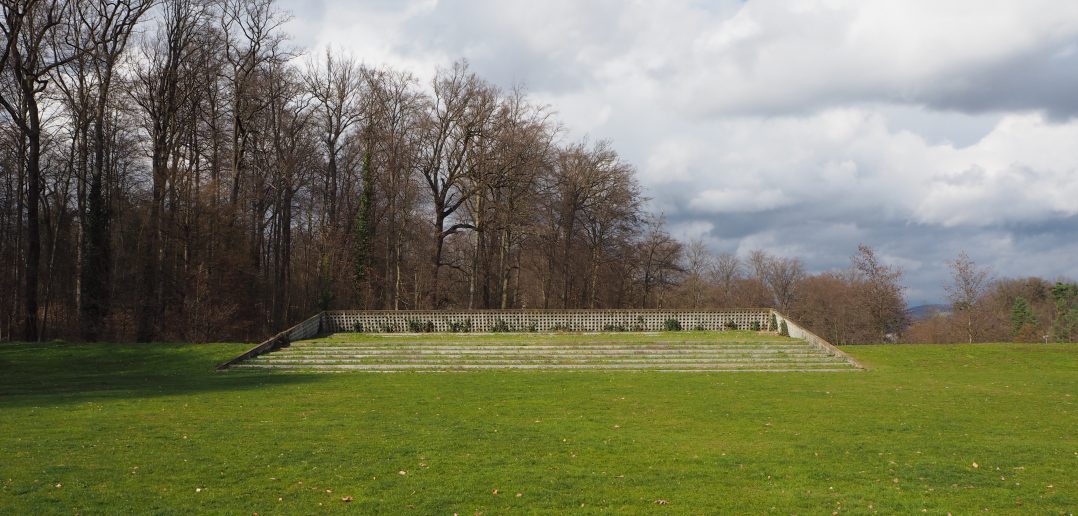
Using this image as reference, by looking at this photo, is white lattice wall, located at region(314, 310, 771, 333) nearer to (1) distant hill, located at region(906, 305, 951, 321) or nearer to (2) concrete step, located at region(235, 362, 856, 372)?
(2) concrete step, located at region(235, 362, 856, 372)

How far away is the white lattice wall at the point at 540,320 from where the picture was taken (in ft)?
117

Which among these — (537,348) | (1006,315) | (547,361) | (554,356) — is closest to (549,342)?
(537,348)

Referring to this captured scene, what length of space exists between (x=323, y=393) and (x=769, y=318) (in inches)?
935

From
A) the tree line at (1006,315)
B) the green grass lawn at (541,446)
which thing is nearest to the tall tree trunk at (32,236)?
the green grass lawn at (541,446)

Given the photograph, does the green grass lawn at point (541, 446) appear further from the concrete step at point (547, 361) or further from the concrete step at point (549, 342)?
the concrete step at point (549, 342)

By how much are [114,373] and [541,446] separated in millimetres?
19414

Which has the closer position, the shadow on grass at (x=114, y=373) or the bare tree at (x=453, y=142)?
the shadow on grass at (x=114, y=373)

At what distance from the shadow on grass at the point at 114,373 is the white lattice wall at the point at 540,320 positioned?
25.5ft

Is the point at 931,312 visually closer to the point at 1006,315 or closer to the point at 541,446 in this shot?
the point at 1006,315

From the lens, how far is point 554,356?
28.3 metres

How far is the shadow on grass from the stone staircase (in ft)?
7.09

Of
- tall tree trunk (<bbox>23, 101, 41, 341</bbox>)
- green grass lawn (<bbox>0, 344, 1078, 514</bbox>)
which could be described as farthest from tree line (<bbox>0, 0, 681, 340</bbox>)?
green grass lawn (<bbox>0, 344, 1078, 514</bbox>)

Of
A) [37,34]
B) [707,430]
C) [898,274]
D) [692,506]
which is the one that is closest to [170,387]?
[707,430]

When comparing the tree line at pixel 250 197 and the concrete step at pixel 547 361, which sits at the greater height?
the tree line at pixel 250 197
